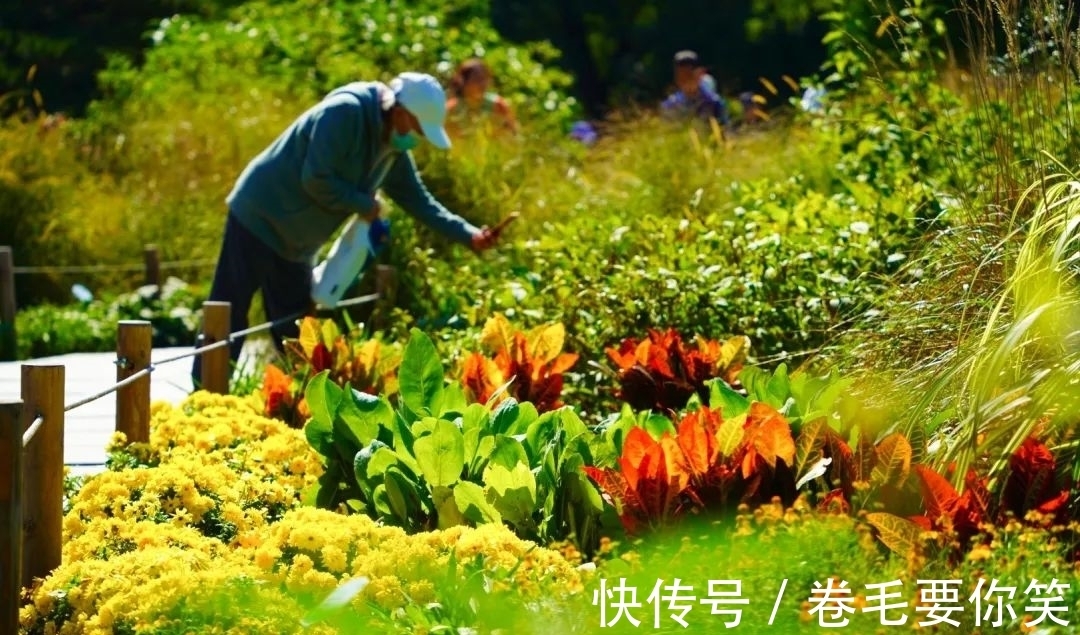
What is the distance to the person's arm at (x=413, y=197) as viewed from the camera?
8.14 meters

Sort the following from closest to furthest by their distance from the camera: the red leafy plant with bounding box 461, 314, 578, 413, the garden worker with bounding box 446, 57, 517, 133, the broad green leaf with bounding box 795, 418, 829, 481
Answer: the broad green leaf with bounding box 795, 418, 829, 481 → the red leafy plant with bounding box 461, 314, 578, 413 → the garden worker with bounding box 446, 57, 517, 133

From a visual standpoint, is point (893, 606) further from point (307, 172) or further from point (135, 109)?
point (135, 109)

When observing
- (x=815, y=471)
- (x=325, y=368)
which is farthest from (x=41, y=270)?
(x=815, y=471)

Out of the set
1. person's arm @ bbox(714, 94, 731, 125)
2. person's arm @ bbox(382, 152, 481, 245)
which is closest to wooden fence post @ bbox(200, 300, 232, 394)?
person's arm @ bbox(382, 152, 481, 245)

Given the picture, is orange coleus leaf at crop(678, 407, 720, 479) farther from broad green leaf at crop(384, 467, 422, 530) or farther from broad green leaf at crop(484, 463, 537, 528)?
broad green leaf at crop(384, 467, 422, 530)

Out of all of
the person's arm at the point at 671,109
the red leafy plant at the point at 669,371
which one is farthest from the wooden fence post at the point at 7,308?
the red leafy plant at the point at 669,371

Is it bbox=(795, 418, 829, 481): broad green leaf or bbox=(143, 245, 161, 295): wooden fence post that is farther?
bbox=(143, 245, 161, 295): wooden fence post

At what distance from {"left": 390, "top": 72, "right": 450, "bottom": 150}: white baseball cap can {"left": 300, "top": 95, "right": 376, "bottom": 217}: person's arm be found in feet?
Answer: 0.74

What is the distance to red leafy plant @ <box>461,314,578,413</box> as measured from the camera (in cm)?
561

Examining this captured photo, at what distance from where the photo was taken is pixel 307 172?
7.67m

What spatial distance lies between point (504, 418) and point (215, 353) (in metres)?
2.27

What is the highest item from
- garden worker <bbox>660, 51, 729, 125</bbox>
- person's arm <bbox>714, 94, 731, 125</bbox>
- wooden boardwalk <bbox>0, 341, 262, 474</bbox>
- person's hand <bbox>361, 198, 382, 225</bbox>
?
person's hand <bbox>361, 198, 382, 225</bbox>

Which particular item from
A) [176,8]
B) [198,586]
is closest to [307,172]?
[198,586]

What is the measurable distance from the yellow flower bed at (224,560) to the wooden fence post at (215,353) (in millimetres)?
1758
